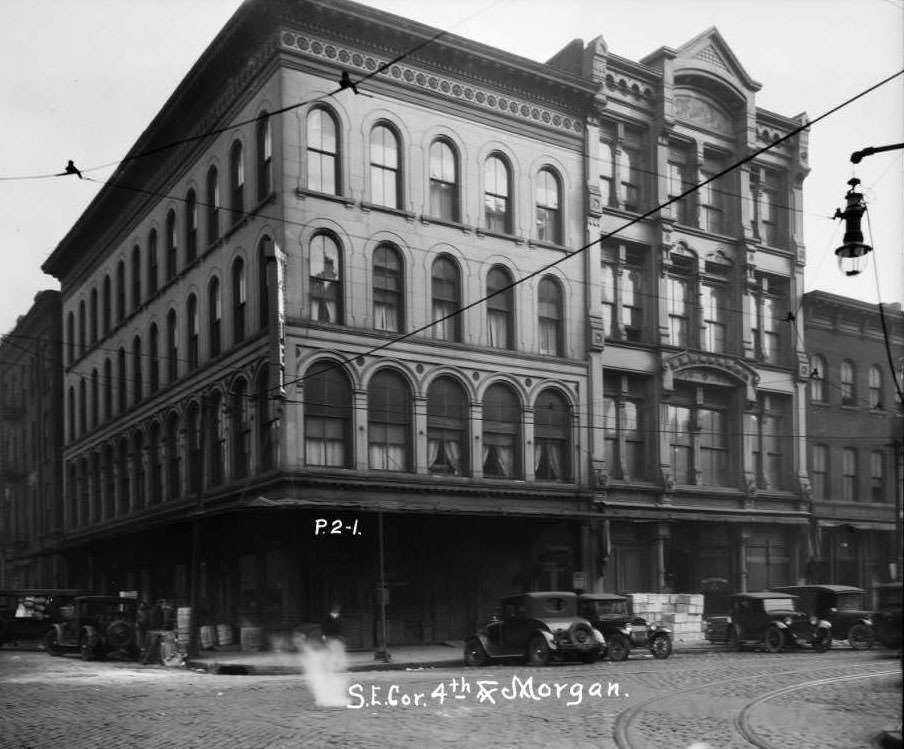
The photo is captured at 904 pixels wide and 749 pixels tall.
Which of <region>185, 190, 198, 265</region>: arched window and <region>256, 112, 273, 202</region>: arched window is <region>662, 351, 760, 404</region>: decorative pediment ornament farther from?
<region>185, 190, 198, 265</region>: arched window

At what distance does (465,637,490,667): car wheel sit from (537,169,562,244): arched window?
1374 cm

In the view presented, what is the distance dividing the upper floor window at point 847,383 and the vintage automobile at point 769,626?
45.4ft

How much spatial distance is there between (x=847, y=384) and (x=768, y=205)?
7271 millimetres

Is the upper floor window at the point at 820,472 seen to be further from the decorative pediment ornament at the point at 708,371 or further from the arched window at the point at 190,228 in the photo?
the arched window at the point at 190,228

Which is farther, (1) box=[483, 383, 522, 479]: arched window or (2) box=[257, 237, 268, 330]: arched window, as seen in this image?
(1) box=[483, 383, 522, 479]: arched window

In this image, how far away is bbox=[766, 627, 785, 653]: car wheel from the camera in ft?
88.8

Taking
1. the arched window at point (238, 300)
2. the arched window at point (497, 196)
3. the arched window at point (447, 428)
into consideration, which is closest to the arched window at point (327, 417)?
the arched window at point (447, 428)

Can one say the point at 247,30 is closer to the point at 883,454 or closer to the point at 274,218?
the point at 274,218

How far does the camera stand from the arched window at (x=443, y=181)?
31688mm

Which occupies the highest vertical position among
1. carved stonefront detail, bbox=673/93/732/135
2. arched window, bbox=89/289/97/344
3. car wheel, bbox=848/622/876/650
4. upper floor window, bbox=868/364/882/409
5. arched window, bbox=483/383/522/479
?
carved stonefront detail, bbox=673/93/732/135

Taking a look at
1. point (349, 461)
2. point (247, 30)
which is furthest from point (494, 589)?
point (247, 30)

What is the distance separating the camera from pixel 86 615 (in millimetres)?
30047

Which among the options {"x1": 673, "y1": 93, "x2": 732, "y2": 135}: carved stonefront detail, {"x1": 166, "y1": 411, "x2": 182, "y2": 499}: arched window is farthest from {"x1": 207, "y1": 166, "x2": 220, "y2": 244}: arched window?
{"x1": 673, "y1": 93, "x2": 732, "y2": 135}: carved stonefront detail

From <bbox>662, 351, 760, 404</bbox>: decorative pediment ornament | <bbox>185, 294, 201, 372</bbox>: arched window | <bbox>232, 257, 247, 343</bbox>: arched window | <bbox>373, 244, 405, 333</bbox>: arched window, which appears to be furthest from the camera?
<bbox>662, 351, 760, 404</bbox>: decorative pediment ornament
